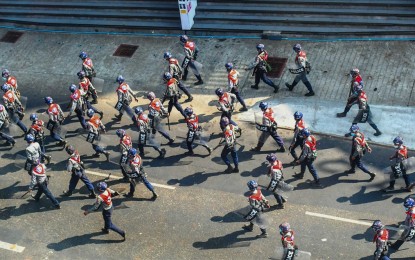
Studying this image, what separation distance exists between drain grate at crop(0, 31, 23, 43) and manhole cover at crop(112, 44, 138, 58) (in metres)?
4.73

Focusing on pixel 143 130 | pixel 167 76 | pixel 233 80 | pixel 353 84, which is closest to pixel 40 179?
pixel 143 130

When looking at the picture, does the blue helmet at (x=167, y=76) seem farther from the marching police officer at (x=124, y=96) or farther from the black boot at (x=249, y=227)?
the black boot at (x=249, y=227)

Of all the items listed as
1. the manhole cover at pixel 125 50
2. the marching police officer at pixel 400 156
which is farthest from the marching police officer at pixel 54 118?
the marching police officer at pixel 400 156

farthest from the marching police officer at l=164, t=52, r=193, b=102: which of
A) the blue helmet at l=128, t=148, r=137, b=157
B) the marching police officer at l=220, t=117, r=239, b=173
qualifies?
the blue helmet at l=128, t=148, r=137, b=157

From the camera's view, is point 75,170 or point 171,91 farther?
point 171,91

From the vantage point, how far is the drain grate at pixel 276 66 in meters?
23.2

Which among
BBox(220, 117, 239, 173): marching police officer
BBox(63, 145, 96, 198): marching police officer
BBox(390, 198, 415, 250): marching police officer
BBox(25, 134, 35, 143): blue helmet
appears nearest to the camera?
BBox(390, 198, 415, 250): marching police officer

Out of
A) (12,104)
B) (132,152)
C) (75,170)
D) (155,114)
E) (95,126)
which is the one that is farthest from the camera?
(12,104)

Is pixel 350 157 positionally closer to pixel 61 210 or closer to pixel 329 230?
pixel 329 230

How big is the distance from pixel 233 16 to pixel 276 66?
3.16 m

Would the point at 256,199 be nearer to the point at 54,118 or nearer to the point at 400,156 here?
the point at 400,156

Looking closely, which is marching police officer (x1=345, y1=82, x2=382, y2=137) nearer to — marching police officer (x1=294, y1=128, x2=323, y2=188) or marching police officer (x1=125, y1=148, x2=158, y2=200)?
marching police officer (x1=294, y1=128, x2=323, y2=188)

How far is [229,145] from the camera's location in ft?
61.3

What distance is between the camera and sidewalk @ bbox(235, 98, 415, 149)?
20.2 meters
